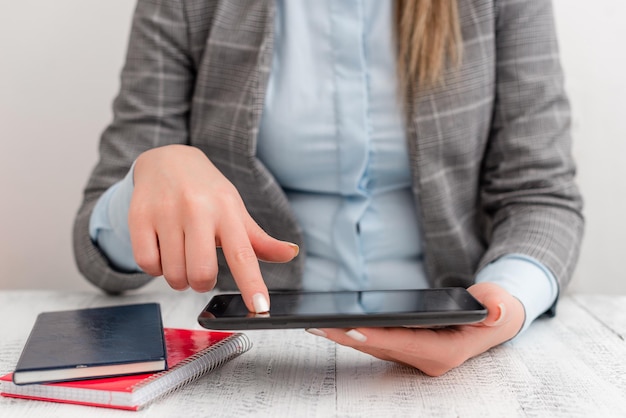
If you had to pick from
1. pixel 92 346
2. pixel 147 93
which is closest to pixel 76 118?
pixel 147 93

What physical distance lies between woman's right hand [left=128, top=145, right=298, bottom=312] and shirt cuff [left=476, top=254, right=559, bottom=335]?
0.81 ft

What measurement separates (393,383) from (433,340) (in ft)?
0.15

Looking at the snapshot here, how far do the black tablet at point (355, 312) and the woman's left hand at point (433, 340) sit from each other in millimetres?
17

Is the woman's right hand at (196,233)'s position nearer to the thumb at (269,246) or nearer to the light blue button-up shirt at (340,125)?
the thumb at (269,246)

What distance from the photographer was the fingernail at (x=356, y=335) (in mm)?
493

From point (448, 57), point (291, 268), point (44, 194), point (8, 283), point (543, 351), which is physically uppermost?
point (448, 57)

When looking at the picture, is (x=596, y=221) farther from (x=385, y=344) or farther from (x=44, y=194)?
(x=44, y=194)

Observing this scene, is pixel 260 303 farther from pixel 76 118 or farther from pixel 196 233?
pixel 76 118

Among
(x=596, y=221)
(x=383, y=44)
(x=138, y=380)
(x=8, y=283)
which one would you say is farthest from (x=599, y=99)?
(x=8, y=283)

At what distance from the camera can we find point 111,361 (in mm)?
499

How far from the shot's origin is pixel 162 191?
570 mm

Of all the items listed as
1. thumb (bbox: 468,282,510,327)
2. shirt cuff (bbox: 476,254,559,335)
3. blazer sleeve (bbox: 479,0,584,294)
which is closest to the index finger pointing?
thumb (bbox: 468,282,510,327)

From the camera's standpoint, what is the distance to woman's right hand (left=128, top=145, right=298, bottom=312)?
1.75 ft

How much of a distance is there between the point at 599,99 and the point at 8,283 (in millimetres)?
1050
